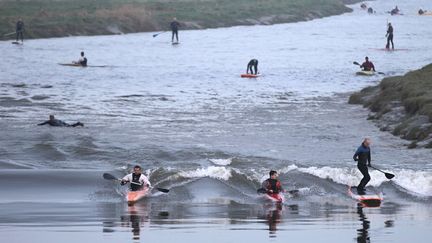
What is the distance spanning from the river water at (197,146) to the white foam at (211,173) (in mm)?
66

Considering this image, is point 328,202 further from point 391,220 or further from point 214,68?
point 214,68

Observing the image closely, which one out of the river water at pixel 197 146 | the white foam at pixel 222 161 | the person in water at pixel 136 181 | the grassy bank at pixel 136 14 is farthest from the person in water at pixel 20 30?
the person in water at pixel 136 181

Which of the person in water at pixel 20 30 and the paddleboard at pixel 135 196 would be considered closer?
the paddleboard at pixel 135 196

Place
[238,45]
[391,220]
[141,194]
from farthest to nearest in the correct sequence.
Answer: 1. [238,45]
2. [141,194]
3. [391,220]

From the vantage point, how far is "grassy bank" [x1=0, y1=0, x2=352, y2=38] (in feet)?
334

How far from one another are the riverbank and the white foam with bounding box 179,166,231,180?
33.1 feet

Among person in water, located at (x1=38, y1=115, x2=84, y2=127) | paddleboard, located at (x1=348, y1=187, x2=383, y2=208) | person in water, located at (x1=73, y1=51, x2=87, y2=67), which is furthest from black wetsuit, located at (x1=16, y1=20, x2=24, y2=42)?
paddleboard, located at (x1=348, y1=187, x2=383, y2=208)

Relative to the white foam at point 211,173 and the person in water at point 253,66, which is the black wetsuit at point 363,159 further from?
the person in water at point 253,66

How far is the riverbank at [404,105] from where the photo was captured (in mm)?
45219

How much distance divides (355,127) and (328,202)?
18479 millimetres

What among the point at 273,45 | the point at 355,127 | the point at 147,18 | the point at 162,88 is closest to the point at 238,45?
the point at 273,45

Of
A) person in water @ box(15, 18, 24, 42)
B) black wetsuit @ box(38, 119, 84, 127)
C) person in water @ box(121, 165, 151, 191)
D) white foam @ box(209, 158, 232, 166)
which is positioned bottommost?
white foam @ box(209, 158, 232, 166)

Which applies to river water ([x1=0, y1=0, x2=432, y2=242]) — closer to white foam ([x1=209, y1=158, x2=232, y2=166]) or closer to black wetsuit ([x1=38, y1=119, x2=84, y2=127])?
white foam ([x1=209, y1=158, x2=232, y2=166])

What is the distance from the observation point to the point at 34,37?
321 feet
